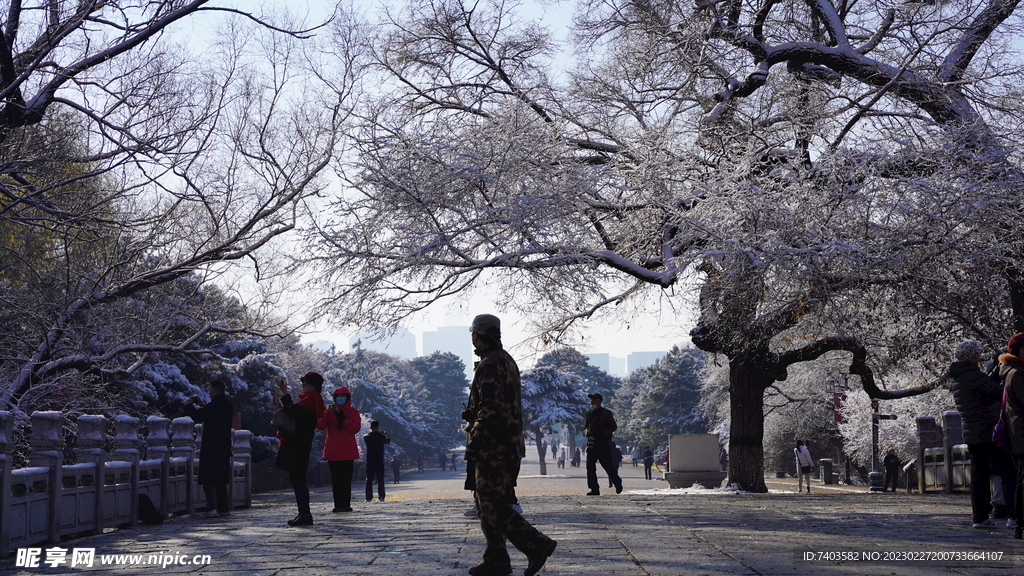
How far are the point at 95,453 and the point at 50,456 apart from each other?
1.40 m

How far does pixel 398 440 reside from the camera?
85.1 meters

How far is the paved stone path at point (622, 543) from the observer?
272 inches

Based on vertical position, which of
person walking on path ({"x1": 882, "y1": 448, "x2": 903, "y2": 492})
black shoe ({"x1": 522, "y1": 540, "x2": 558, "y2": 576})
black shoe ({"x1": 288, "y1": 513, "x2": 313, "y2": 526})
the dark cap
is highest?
the dark cap

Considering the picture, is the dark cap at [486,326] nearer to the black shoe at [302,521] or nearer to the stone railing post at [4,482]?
the stone railing post at [4,482]

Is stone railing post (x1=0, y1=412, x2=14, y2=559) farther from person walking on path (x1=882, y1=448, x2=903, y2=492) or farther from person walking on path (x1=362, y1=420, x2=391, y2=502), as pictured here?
person walking on path (x1=882, y1=448, x2=903, y2=492)

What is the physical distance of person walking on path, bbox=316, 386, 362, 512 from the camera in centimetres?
1339

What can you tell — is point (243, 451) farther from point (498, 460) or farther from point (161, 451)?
point (498, 460)

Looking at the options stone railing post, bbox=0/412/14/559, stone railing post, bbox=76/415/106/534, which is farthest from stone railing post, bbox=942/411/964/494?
stone railing post, bbox=0/412/14/559

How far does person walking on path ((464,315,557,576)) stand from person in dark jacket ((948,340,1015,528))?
5.05m

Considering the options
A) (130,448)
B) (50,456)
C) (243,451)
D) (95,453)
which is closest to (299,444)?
(95,453)

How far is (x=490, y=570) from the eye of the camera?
6434 mm

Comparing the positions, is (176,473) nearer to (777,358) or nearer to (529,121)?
(529,121)

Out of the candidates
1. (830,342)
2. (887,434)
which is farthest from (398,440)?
(830,342)

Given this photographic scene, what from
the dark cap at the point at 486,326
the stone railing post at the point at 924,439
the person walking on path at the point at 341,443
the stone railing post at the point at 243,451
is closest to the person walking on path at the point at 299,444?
the person walking on path at the point at 341,443
